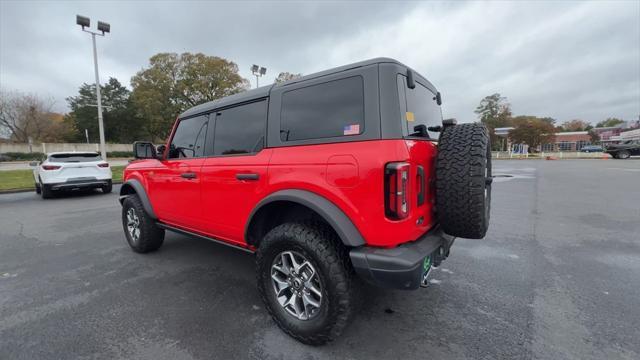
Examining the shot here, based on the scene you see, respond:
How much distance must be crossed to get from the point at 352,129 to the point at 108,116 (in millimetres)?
58818

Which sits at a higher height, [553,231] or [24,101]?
[24,101]

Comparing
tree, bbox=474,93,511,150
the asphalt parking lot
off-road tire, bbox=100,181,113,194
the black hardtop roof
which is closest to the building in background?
tree, bbox=474,93,511,150

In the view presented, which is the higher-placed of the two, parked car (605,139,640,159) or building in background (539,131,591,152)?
building in background (539,131,591,152)

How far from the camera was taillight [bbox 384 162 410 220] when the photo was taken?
1819 mm

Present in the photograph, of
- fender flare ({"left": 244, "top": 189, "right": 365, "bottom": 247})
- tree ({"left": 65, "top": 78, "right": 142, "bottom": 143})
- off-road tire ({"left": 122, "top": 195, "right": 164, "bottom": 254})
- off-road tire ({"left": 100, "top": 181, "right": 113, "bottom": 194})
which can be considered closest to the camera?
fender flare ({"left": 244, "top": 189, "right": 365, "bottom": 247})

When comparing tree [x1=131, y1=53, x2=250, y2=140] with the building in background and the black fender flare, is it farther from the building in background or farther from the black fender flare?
the building in background

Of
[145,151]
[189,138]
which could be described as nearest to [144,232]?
[145,151]

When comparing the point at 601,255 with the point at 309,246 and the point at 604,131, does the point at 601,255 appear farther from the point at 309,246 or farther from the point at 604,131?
the point at 604,131

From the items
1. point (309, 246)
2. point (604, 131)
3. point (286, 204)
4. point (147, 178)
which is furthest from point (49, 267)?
point (604, 131)

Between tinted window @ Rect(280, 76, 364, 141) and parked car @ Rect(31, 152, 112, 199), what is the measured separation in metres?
9.51

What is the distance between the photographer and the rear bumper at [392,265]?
184cm

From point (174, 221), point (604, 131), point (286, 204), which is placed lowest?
point (174, 221)

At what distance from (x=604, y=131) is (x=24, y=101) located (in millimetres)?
121046

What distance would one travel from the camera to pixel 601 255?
3.81 metres
